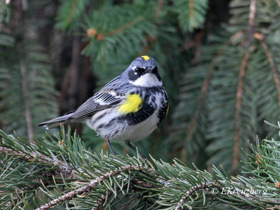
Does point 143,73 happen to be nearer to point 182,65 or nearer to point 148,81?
point 148,81

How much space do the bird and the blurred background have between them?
0.10 m

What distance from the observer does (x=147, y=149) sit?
133 inches

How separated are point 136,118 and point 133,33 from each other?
58 cm

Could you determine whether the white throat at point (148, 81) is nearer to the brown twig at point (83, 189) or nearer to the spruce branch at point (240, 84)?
the spruce branch at point (240, 84)

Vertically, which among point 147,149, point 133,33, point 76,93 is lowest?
point 147,149

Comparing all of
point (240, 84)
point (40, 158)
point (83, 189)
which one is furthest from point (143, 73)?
point (83, 189)

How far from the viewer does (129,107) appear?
9.94ft

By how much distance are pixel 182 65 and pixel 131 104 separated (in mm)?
684

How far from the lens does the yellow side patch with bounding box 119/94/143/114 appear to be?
300 cm

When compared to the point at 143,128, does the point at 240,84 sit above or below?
above

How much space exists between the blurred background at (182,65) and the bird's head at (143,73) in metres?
0.09

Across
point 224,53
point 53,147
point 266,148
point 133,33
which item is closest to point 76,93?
point 133,33

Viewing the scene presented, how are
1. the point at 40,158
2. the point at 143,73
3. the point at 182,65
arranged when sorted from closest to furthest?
the point at 40,158
the point at 143,73
the point at 182,65

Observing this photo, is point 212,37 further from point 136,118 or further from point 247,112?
point 136,118
